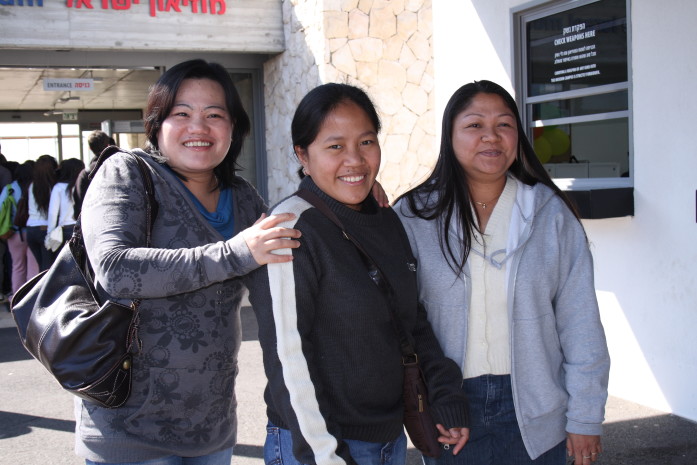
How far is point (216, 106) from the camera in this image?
2428 millimetres

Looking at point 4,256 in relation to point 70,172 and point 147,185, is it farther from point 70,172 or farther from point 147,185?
point 147,185

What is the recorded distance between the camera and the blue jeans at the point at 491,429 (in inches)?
95.7

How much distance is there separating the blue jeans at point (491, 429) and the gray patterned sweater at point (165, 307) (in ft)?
2.61

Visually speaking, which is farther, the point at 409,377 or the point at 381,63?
the point at 381,63

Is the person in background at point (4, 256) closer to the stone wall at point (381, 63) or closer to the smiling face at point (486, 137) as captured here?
the stone wall at point (381, 63)

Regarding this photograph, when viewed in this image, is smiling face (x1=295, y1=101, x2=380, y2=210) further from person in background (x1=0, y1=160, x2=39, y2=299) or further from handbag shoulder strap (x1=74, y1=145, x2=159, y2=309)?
person in background (x1=0, y1=160, x2=39, y2=299)

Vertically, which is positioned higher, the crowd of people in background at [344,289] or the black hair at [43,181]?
the black hair at [43,181]

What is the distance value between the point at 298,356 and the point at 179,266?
0.44 m

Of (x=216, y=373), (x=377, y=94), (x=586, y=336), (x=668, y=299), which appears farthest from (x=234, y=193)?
(x=377, y=94)

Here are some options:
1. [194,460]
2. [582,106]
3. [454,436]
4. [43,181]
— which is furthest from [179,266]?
[43,181]

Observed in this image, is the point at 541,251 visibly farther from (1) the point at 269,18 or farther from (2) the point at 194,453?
(1) the point at 269,18

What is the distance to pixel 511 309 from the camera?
95.2 inches

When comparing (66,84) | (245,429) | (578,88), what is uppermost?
(66,84)

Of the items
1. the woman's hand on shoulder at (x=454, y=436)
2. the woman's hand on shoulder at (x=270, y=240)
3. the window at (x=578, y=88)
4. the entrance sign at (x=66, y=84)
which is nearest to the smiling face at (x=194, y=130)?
the woman's hand on shoulder at (x=270, y=240)
